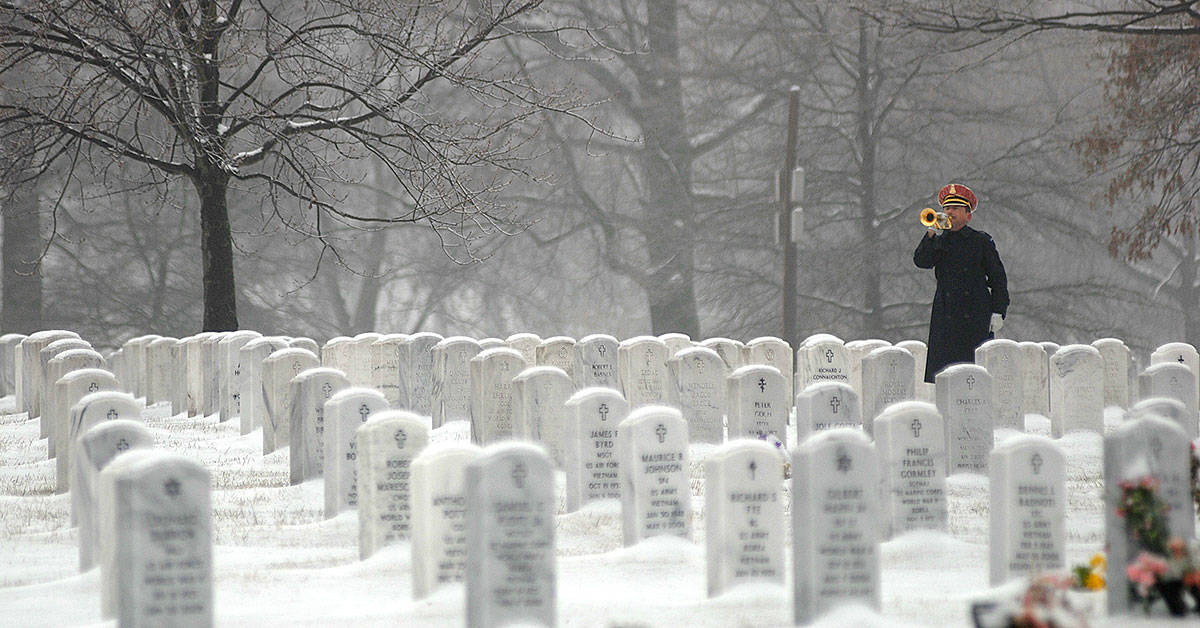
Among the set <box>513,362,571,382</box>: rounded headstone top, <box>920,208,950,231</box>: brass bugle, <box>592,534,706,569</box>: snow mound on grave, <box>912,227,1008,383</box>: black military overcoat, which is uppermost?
<box>920,208,950,231</box>: brass bugle

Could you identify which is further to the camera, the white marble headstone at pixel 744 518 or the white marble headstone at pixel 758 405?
the white marble headstone at pixel 758 405

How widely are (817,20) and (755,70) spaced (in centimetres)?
273

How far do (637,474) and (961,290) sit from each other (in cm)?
501

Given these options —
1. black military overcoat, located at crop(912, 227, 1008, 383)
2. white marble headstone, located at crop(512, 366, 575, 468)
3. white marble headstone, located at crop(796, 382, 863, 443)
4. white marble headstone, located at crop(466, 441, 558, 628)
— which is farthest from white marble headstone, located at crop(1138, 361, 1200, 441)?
white marble headstone, located at crop(466, 441, 558, 628)

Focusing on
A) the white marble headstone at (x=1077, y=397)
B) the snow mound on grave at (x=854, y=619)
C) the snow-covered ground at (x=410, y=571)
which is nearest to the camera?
the snow mound on grave at (x=854, y=619)

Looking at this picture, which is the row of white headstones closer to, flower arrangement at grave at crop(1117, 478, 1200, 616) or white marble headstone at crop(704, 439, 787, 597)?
white marble headstone at crop(704, 439, 787, 597)

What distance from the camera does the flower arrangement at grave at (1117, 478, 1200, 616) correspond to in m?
5.36

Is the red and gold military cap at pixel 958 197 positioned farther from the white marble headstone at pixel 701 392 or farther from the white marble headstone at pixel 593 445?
the white marble headstone at pixel 593 445

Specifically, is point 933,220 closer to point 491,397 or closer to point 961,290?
point 961,290

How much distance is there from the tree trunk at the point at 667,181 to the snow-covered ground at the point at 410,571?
57.4 feet

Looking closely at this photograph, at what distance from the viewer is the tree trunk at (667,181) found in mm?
27609

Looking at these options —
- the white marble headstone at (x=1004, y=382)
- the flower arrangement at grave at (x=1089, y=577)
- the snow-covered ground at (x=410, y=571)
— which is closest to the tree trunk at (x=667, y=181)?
the white marble headstone at (x=1004, y=382)

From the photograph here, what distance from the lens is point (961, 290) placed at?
459 inches

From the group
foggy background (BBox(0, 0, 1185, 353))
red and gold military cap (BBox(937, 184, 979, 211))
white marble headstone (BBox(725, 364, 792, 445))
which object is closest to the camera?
white marble headstone (BBox(725, 364, 792, 445))
